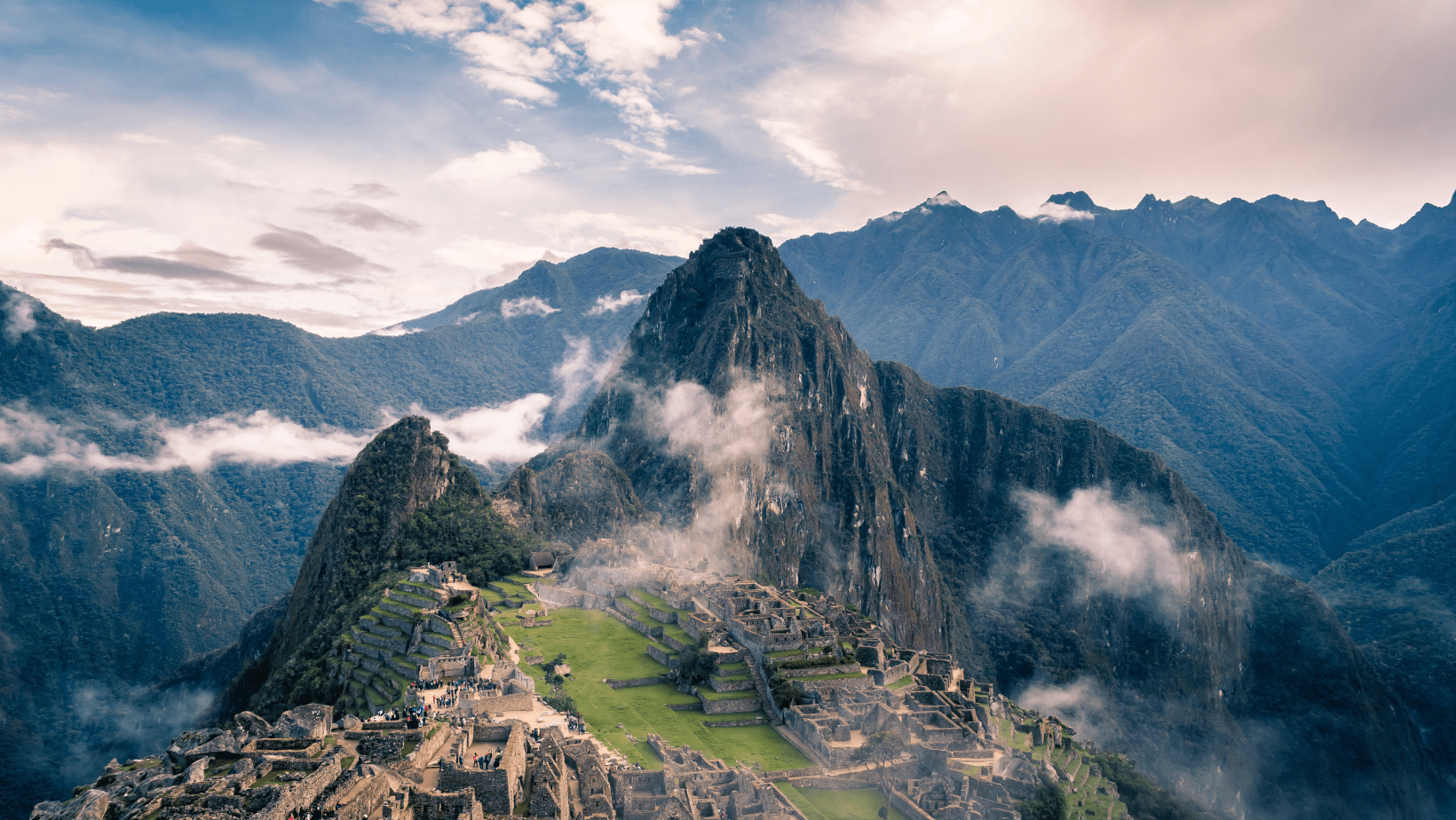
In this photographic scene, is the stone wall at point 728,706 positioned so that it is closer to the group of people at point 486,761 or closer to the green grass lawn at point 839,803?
the green grass lawn at point 839,803

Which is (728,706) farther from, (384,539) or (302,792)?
(384,539)

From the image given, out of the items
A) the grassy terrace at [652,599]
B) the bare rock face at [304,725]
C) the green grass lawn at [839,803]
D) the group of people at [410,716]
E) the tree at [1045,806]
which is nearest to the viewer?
the bare rock face at [304,725]

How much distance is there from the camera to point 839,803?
3425cm

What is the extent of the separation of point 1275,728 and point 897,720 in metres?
148

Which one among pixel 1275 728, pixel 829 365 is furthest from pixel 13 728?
pixel 1275 728

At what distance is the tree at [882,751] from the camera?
37.2 m

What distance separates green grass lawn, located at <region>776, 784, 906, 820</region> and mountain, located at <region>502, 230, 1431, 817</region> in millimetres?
68221

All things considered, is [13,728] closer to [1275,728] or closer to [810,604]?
[810,604]

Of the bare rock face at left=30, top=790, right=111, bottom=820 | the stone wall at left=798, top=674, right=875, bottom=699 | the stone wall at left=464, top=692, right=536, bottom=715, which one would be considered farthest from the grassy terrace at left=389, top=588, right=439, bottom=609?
the bare rock face at left=30, top=790, right=111, bottom=820

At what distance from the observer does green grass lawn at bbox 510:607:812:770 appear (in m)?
37.9

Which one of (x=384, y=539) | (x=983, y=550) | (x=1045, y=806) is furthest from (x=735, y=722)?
(x=983, y=550)

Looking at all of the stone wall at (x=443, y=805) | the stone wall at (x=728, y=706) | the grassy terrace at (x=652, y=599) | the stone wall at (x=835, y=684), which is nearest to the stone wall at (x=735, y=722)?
the stone wall at (x=728, y=706)

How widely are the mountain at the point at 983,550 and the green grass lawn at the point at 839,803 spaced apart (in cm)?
6822

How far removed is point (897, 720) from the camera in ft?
137
